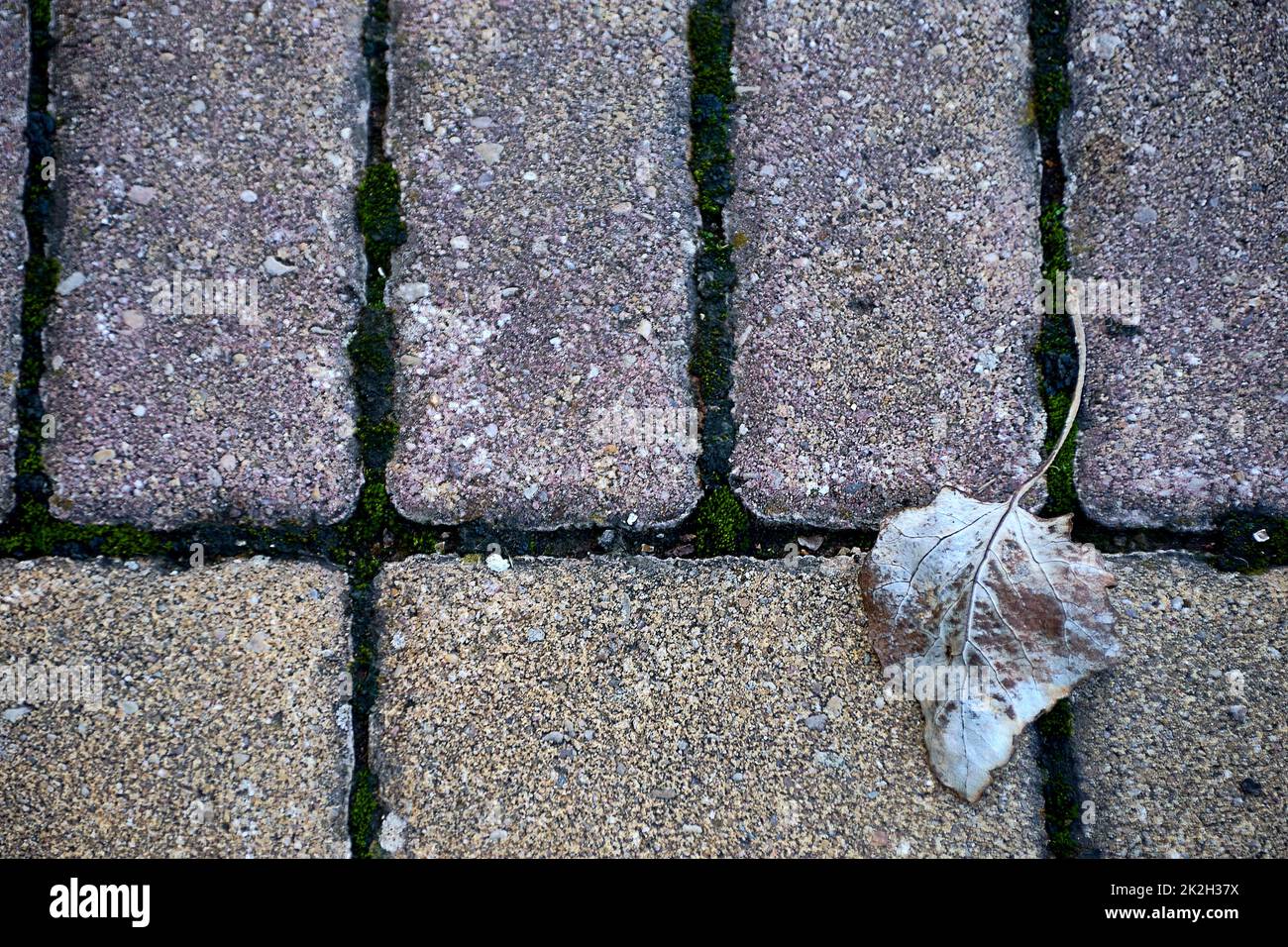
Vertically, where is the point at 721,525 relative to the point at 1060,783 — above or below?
above

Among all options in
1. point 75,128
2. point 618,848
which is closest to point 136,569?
point 75,128

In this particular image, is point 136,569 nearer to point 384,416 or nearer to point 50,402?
point 50,402

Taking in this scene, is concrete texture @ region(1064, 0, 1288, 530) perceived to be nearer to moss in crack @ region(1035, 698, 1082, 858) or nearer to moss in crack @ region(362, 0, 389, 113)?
moss in crack @ region(1035, 698, 1082, 858)

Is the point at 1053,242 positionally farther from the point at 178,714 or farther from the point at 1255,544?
the point at 178,714

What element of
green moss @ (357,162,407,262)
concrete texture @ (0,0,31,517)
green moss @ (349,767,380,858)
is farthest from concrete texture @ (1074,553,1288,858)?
concrete texture @ (0,0,31,517)

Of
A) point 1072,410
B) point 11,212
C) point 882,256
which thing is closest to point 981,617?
point 1072,410

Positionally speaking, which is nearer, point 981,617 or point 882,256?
point 981,617
